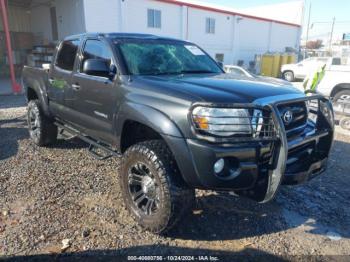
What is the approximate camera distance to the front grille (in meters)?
2.96

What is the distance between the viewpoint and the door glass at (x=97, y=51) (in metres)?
3.73

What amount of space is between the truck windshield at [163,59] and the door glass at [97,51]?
0.59 ft

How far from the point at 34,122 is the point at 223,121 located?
428 centimetres

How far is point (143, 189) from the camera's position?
3.27 m

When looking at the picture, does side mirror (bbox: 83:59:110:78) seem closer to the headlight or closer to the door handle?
the door handle

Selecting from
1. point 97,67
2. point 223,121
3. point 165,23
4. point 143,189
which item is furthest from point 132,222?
point 165,23

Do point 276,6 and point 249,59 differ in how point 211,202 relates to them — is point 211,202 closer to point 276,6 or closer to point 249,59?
point 249,59

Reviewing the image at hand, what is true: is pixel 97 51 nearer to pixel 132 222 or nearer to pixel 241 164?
pixel 132 222

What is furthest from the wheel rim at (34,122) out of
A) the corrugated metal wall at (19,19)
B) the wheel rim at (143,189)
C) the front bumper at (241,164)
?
the corrugated metal wall at (19,19)

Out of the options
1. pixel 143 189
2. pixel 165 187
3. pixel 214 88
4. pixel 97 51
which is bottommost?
pixel 143 189

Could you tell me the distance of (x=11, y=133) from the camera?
22.0 ft

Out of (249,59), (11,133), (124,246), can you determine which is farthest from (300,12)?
(124,246)

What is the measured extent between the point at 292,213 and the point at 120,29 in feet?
55.7

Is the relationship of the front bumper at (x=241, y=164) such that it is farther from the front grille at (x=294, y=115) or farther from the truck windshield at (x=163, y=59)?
the truck windshield at (x=163, y=59)
